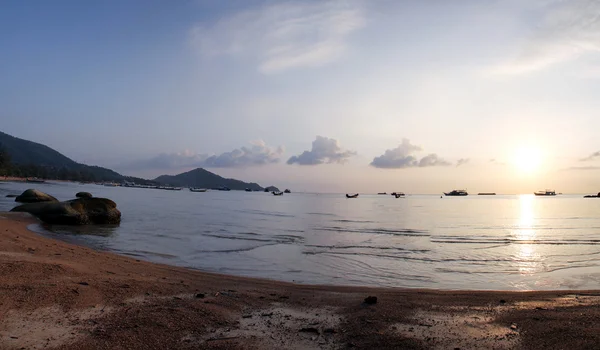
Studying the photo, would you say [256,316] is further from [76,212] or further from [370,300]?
[76,212]

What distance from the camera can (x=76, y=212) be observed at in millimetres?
23203

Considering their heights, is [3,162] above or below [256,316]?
above

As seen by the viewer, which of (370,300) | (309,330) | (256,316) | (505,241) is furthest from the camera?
(505,241)

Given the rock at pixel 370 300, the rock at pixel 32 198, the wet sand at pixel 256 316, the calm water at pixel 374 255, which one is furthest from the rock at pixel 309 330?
the rock at pixel 32 198

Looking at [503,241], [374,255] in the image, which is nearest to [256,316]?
[374,255]

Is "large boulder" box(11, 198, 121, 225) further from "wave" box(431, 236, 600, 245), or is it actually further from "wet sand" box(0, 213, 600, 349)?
"wave" box(431, 236, 600, 245)

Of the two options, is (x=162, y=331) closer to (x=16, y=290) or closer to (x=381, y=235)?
(x=16, y=290)

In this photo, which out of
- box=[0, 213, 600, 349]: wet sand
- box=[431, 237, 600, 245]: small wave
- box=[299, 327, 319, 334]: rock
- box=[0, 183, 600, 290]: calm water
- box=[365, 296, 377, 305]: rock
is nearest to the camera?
box=[0, 213, 600, 349]: wet sand

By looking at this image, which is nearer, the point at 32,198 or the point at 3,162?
the point at 32,198

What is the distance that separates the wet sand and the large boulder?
47.6 ft

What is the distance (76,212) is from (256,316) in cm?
2064

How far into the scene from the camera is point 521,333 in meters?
6.14

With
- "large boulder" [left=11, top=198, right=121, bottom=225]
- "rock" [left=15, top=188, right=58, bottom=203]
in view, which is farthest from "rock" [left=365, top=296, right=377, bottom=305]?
"rock" [left=15, top=188, right=58, bottom=203]

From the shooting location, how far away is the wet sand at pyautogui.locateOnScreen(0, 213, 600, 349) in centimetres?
553
